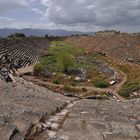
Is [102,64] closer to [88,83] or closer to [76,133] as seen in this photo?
[88,83]

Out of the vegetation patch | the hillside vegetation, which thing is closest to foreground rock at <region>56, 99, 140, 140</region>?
the vegetation patch

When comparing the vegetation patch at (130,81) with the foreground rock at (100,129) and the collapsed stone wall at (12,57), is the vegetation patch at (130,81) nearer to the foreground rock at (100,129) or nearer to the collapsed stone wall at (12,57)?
the collapsed stone wall at (12,57)

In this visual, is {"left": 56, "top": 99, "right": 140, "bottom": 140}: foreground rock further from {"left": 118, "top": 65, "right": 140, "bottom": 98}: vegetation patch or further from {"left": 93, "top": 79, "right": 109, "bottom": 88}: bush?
{"left": 93, "top": 79, "right": 109, "bottom": 88}: bush

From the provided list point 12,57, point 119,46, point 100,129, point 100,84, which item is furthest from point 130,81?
point 119,46

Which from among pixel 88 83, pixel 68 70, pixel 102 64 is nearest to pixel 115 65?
pixel 102 64

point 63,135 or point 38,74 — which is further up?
point 63,135

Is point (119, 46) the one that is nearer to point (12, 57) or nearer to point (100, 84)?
point (12, 57)

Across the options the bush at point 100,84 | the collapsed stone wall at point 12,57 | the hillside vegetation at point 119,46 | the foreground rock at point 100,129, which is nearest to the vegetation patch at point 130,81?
the bush at point 100,84

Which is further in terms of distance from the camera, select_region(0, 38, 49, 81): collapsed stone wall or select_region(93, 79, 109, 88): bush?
select_region(93, 79, 109, 88): bush

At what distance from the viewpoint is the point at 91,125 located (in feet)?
31.9

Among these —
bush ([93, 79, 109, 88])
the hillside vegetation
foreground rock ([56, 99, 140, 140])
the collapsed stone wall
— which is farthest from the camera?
the hillside vegetation

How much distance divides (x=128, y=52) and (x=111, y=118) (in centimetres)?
7681

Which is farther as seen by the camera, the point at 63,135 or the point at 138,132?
the point at 138,132

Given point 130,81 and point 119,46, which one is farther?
point 119,46
